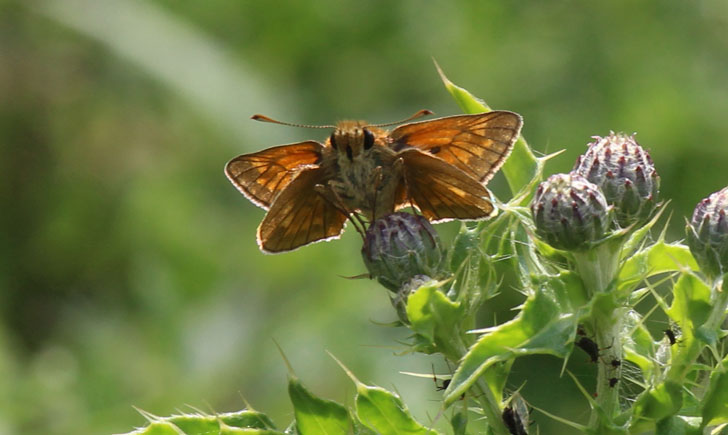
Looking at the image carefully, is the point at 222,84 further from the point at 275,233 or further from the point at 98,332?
the point at 275,233

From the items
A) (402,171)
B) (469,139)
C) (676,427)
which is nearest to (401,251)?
(402,171)

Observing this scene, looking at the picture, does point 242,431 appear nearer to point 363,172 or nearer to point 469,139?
point 363,172

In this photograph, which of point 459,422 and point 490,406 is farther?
point 490,406

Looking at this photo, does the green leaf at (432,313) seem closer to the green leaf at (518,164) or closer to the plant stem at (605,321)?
the plant stem at (605,321)

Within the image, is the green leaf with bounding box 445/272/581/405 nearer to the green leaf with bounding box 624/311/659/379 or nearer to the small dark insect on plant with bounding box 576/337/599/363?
the small dark insect on plant with bounding box 576/337/599/363

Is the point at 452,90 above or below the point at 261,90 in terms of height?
below

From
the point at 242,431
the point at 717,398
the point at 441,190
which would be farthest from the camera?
the point at 441,190

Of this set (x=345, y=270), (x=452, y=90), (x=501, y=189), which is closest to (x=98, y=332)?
(x=345, y=270)
